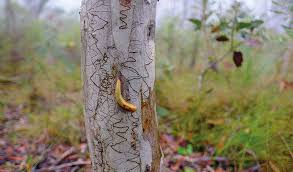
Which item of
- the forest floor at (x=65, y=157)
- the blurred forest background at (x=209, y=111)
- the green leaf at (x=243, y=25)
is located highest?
the green leaf at (x=243, y=25)

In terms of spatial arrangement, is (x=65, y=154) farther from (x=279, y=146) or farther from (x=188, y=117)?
(x=279, y=146)

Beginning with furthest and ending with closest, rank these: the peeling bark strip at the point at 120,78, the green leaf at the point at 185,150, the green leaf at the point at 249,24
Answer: the green leaf at the point at 185,150 < the green leaf at the point at 249,24 < the peeling bark strip at the point at 120,78

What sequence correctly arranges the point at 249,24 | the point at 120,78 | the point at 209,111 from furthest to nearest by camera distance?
the point at 209,111 → the point at 249,24 → the point at 120,78

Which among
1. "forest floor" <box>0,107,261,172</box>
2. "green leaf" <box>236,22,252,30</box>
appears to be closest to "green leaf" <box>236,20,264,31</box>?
"green leaf" <box>236,22,252,30</box>

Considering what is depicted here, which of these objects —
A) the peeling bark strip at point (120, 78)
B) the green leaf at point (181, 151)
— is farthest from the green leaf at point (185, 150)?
the peeling bark strip at point (120, 78)

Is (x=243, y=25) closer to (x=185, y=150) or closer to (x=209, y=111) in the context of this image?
(x=209, y=111)

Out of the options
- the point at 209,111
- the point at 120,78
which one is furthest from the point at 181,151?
the point at 120,78

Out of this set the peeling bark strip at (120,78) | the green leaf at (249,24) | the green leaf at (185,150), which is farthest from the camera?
the green leaf at (185,150)

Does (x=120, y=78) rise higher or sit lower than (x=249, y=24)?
lower

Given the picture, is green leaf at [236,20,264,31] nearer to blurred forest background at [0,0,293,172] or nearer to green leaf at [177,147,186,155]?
blurred forest background at [0,0,293,172]

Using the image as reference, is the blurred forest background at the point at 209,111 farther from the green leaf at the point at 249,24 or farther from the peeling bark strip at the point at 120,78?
the peeling bark strip at the point at 120,78
